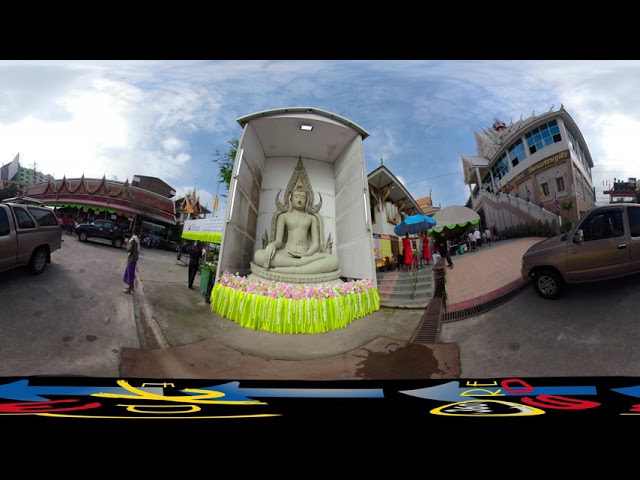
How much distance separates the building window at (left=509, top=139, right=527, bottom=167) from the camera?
1415mm

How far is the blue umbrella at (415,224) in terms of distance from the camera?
4.41ft

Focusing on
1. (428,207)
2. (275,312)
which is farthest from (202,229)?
(428,207)

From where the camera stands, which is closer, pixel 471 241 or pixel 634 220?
pixel 634 220

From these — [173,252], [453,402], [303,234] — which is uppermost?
[303,234]

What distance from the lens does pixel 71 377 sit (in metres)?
1.22

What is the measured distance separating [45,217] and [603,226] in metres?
2.76

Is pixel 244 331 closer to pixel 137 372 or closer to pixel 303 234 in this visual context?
pixel 137 372

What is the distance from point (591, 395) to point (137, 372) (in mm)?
2300

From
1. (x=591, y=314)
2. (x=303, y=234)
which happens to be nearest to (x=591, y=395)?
(x=591, y=314)

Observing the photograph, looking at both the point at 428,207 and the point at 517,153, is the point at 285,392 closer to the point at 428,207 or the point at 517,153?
the point at 428,207

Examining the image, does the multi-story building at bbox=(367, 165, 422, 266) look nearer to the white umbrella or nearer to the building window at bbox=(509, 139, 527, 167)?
the white umbrella

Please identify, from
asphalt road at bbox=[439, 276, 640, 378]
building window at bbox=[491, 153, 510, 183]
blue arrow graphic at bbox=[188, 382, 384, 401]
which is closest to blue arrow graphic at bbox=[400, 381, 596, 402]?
asphalt road at bbox=[439, 276, 640, 378]

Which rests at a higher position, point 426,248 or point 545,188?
point 545,188

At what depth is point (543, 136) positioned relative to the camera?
54.4 inches
